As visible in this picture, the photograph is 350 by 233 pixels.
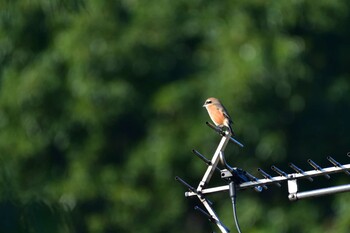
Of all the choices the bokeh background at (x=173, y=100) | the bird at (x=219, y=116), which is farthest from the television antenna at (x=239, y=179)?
the bokeh background at (x=173, y=100)

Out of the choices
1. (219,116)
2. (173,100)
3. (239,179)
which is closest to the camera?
(239,179)

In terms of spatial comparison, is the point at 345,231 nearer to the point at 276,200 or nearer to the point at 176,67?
the point at 276,200

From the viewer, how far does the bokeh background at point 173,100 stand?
1283 cm

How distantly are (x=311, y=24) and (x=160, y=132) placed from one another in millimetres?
2226

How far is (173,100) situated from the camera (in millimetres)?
13383

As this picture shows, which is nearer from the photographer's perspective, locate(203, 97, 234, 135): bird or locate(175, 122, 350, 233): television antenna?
locate(175, 122, 350, 233): television antenna

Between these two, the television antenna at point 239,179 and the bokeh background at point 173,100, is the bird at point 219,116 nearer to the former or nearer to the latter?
the television antenna at point 239,179

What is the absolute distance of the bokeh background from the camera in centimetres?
1283

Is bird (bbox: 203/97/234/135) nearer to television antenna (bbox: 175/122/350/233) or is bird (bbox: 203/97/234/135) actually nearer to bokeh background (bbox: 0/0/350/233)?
television antenna (bbox: 175/122/350/233)

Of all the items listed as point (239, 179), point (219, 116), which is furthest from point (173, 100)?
point (239, 179)

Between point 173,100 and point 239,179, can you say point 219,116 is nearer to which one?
point 239,179

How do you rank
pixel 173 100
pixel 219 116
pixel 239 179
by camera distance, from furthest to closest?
pixel 173 100 < pixel 219 116 < pixel 239 179

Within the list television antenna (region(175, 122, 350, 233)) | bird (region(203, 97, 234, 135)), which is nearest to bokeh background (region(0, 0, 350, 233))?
bird (region(203, 97, 234, 135))

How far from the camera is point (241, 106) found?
1266 centimetres
